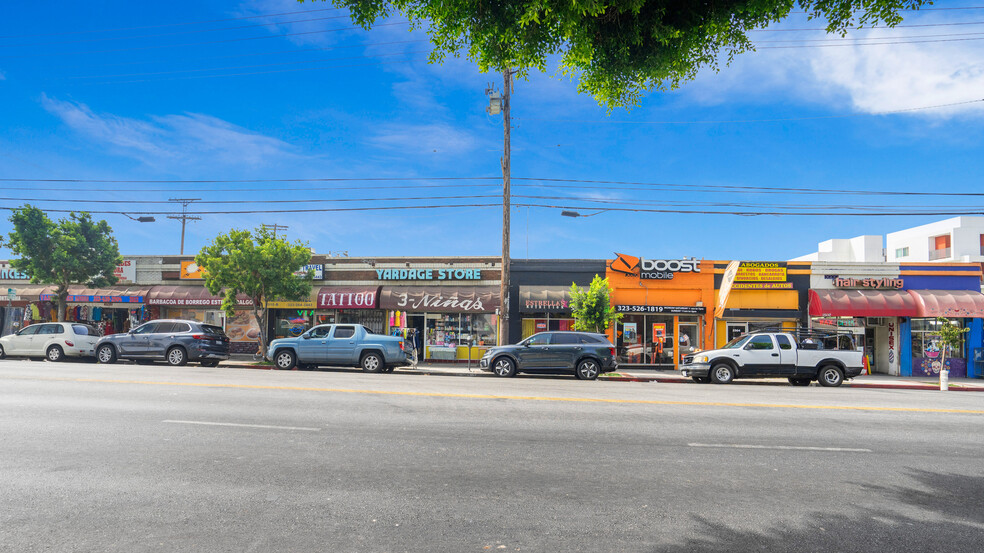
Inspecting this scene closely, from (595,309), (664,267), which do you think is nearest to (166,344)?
(595,309)

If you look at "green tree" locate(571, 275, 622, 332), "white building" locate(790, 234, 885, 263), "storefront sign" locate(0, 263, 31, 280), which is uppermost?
"white building" locate(790, 234, 885, 263)

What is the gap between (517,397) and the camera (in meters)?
11.1

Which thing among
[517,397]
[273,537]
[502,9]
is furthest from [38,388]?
[502,9]

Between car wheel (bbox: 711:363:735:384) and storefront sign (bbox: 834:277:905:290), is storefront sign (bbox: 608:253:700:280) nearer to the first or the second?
storefront sign (bbox: 834:277:905:290)

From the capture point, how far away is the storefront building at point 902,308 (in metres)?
→ 21.8

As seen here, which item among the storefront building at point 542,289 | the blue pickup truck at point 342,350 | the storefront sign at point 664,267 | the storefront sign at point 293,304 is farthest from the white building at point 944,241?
the storefront sign at point 293,304

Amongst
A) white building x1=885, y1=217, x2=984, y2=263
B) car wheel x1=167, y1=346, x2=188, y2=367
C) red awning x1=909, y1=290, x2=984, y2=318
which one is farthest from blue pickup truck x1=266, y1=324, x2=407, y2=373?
white building x1=885, y1=217, x2=984, y2=263

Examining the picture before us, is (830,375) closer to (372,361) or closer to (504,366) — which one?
(504,366)

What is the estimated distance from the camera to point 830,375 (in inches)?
686

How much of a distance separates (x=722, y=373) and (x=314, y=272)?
17.4 meters

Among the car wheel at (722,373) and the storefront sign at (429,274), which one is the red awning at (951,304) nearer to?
the car wheel at (722,373)

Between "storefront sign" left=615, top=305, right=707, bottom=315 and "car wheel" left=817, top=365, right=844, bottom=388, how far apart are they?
6088 mm

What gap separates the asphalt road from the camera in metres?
4.17

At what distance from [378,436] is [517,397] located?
435cm
